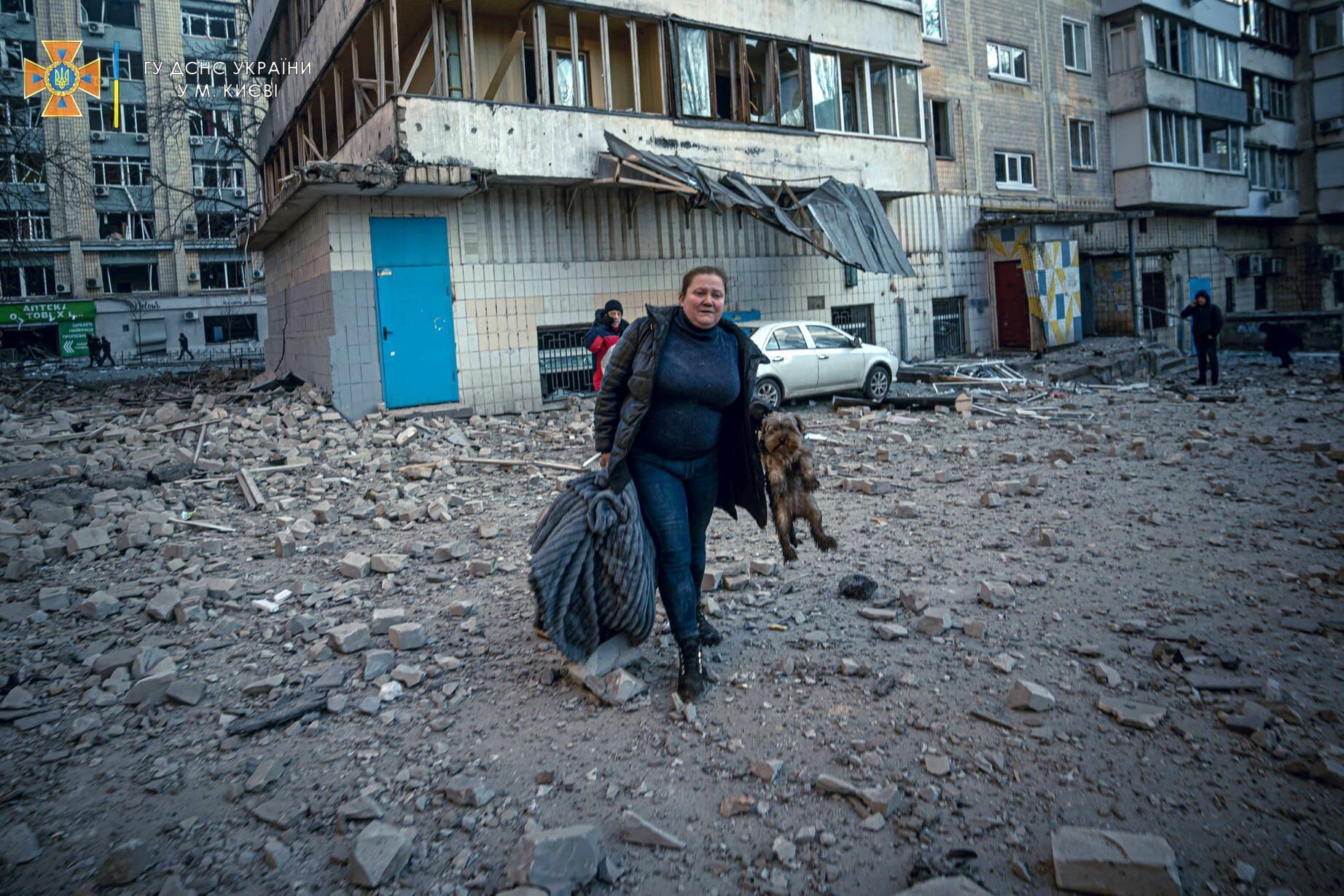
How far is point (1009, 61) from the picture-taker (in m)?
23.1

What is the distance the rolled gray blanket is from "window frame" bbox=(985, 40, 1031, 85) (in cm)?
2272

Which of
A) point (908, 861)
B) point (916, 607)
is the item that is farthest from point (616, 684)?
point (916, 607)

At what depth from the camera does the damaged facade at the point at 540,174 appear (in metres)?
12.7

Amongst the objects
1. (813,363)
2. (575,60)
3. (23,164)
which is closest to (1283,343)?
(813,363)

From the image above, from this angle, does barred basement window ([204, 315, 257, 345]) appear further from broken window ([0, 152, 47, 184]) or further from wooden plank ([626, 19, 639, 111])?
wooden plank ([626, 19, 639, 111])

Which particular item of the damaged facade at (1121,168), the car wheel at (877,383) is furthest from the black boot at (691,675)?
the damaged facade at (1121,168)

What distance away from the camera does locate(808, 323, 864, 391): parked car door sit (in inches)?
546

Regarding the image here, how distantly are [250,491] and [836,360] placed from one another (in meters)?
8.97

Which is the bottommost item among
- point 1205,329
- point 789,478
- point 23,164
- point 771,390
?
point 789,478

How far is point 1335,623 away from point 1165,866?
2.58m

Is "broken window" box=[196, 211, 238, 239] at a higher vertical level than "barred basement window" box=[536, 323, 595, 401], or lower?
higher

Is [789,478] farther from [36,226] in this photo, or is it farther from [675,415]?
[36,226]

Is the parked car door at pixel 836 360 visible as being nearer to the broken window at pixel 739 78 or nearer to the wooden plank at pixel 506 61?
the broken window at pixel 739 78

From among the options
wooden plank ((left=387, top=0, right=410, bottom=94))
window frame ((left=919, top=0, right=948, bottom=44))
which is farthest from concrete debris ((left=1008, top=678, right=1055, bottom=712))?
window frame ((left=919, top=0, right=948, bottom=44))
